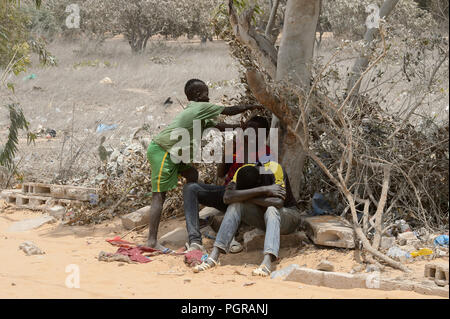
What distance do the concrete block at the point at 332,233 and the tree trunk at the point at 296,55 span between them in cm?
64

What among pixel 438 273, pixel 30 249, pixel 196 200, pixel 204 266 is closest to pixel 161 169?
pixel 196 200

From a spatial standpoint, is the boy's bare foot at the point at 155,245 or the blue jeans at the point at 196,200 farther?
the boy's bare foot at the point at 155,245

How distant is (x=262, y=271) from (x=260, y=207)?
687mm

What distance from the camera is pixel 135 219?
6.50 metres

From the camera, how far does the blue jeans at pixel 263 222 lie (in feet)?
15.6

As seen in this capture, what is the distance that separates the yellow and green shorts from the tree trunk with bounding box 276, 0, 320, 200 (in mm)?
1108

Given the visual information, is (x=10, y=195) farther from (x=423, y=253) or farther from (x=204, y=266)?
(x=423, y=253)

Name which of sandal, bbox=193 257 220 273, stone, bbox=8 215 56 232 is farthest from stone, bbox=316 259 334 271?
stone, bbox=8 215 56 232

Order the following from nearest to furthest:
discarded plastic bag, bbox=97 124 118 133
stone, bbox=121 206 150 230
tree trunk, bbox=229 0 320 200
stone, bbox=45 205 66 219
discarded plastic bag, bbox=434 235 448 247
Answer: discarded plastic bag, bbox=434 235 448 247, tree trunk, bbox=229 0 320 200, stone, bbox=121 206 150 230, stone, bbox=45 205 66 219, discarded plastic bag, bbox=97 124 118 133

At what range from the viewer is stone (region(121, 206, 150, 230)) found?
21.3 feet

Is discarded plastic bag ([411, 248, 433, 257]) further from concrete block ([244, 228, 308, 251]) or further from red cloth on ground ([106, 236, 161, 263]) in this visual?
red cloth on ground ([106, 236, 161, 263])

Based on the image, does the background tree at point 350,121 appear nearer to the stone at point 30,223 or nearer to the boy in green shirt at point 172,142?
the boy in green shirt at point 172,142

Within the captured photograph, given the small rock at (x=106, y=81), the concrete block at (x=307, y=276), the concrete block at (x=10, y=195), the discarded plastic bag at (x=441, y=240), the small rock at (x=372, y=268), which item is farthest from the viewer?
the small rock at (x=106, y=81)

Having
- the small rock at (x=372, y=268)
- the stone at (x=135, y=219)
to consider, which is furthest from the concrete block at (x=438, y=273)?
the stone at (x=135, y=219)
